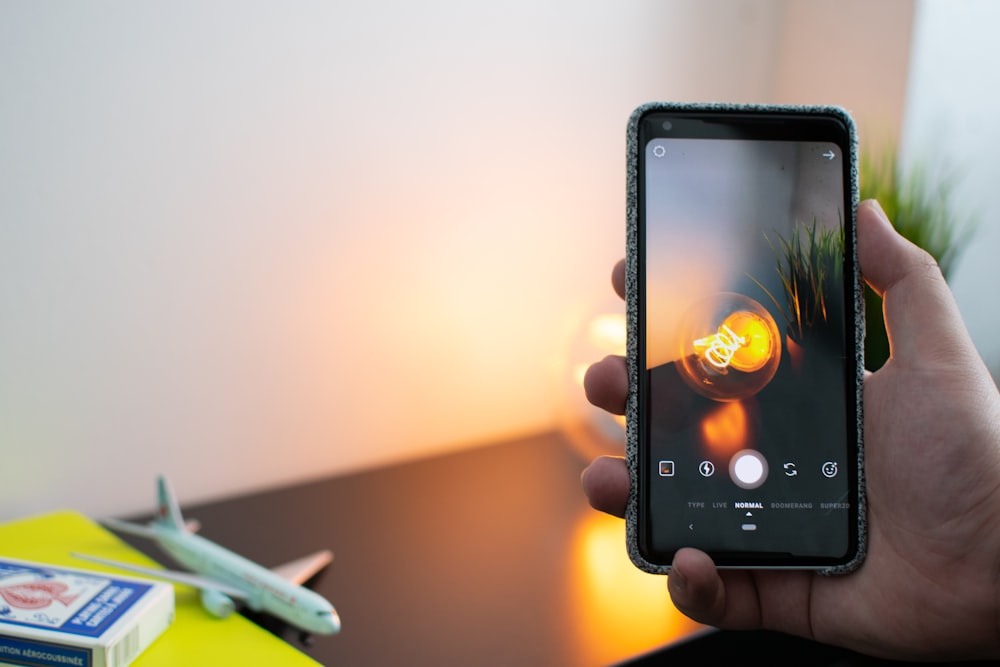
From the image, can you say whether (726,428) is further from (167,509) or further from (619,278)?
(167,509)

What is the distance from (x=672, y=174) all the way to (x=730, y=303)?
84 millimetres

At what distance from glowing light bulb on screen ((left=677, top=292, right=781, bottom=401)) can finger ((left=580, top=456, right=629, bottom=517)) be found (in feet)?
0.22

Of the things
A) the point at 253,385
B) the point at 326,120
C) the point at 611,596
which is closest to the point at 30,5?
the point at 326,120

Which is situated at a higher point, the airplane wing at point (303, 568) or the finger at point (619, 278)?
the finger at point (619, 278)

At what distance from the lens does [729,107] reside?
512mm

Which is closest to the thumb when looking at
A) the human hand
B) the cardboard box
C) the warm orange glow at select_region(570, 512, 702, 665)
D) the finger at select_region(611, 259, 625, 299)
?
the human hand

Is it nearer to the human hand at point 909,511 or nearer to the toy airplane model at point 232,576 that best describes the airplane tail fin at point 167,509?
the toy airplane model at point 232,576

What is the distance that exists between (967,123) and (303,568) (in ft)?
2.70

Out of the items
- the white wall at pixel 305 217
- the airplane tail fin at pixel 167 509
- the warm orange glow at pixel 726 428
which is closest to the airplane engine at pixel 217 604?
the airplane tail fin at pixel 167 509

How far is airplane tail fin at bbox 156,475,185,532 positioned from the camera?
684 mm

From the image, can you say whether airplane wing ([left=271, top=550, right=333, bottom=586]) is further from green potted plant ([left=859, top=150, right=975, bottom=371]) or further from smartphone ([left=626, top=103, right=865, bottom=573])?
green potted plant ([left=859, top=150, right=975, bottom=371])

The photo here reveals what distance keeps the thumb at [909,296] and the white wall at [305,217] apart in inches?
14.5

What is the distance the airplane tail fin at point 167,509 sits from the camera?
2.24 ft

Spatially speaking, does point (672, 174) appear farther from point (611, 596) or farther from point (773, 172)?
point (611, 596)
